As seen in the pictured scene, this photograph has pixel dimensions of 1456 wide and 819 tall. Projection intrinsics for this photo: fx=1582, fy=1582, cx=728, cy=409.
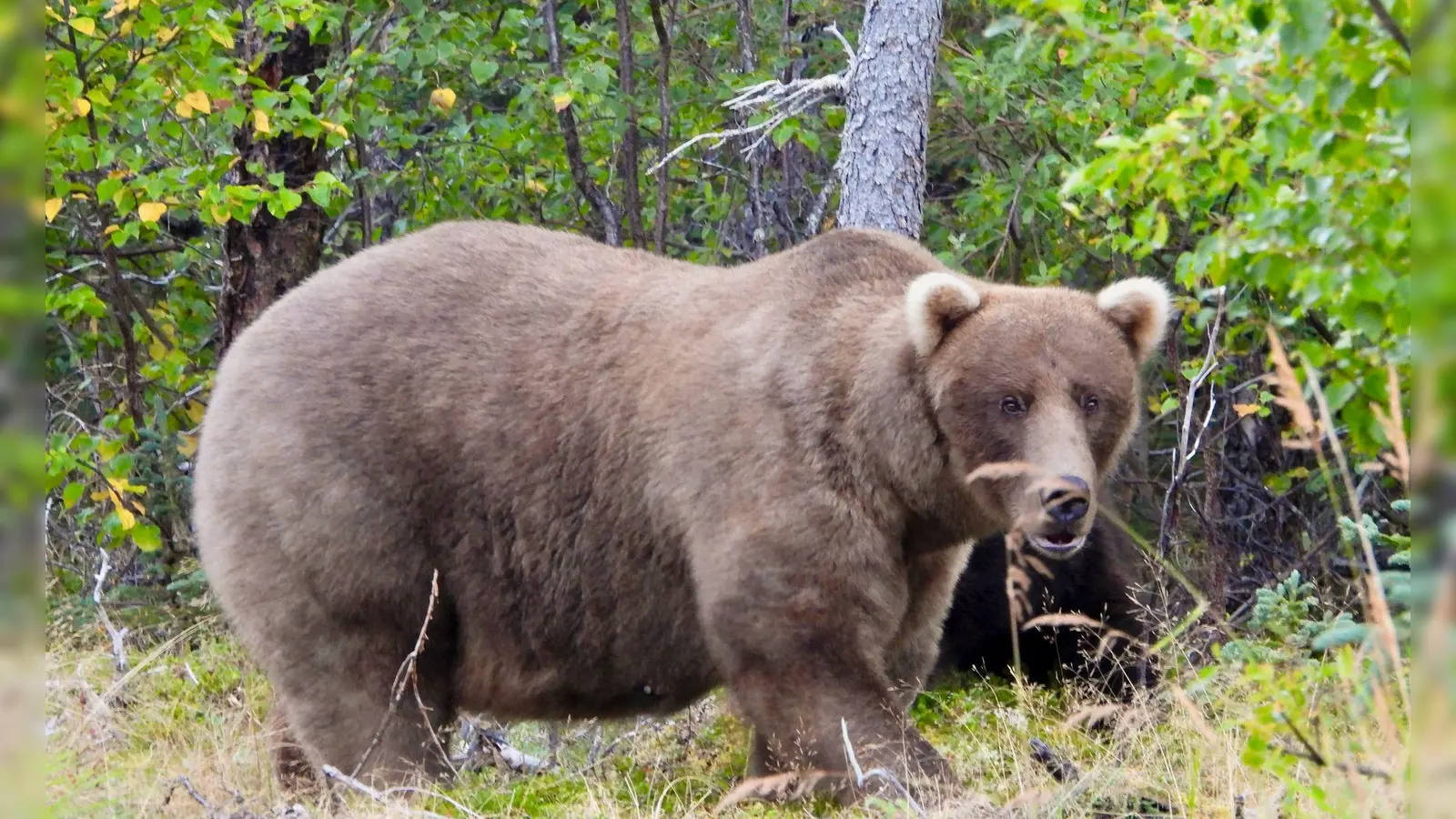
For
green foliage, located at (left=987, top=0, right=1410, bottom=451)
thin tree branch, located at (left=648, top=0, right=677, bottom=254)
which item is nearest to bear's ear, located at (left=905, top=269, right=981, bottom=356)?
green foliage, located at (left=987, top=0, right=1410, bottom=451)

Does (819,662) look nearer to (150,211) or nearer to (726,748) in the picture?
(726,748)

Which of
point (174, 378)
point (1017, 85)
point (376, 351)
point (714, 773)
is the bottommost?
point (714, 773)

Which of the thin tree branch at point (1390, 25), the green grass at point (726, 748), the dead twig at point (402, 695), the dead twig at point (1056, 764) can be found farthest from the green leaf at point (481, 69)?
the thin tree branch at point (1390, 25)

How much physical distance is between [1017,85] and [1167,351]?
1.85 metres

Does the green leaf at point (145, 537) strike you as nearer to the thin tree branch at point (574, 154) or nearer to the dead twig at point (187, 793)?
the dead twig at point (187, 793)

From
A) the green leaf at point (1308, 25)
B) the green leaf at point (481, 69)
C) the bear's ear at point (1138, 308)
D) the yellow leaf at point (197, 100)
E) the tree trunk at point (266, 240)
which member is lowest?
the tree trunk at point (266, 240)

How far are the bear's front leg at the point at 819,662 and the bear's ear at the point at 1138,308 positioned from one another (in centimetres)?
126

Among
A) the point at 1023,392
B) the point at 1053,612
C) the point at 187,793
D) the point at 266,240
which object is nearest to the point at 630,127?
the point at 266,240

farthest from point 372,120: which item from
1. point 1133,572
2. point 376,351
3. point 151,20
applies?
point 1133,572

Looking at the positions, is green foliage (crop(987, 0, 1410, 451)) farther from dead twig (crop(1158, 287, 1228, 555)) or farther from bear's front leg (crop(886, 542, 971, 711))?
dead twig (crop(1158, 287, 1228, 555))

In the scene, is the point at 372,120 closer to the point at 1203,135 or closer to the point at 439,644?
the point at 439,644

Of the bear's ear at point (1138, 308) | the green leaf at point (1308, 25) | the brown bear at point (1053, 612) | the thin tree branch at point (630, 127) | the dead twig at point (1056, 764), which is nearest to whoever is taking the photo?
the green leaf at point (1308, 25)

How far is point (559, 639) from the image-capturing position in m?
6.02

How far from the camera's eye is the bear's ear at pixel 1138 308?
554 cm
